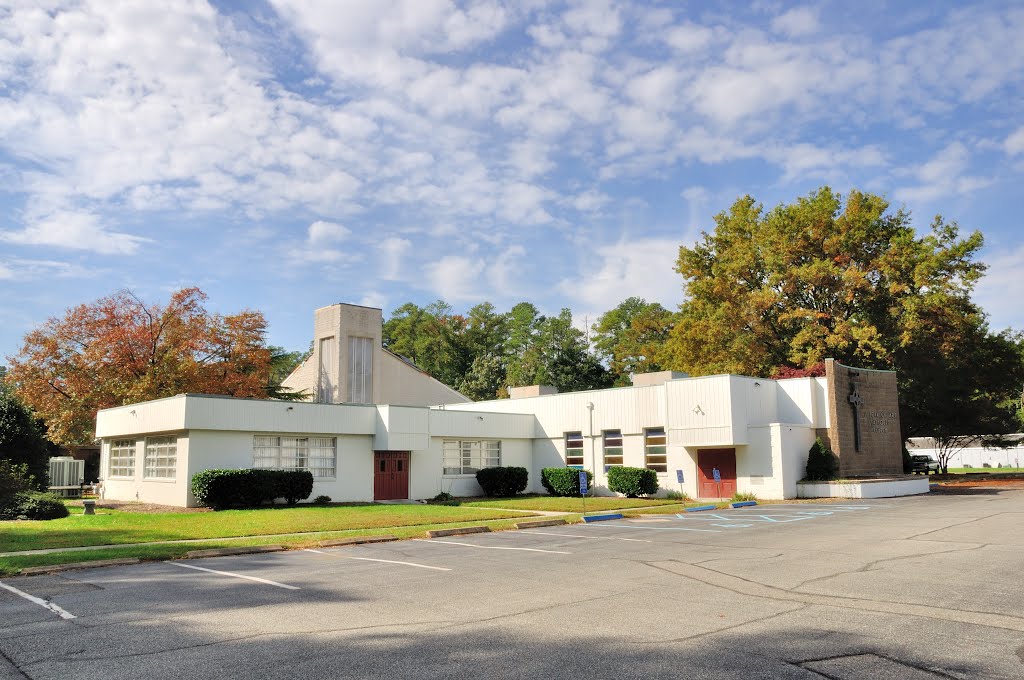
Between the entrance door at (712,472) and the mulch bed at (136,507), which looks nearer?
the mulch bed at (136,507)

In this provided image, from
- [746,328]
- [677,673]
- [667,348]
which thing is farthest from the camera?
[667,348]

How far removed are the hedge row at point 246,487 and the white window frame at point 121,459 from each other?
6.97 m

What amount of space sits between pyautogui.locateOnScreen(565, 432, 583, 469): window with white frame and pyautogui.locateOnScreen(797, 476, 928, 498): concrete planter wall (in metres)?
9.60

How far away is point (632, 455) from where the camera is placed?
33938 mm

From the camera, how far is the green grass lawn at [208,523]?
17.2 metres

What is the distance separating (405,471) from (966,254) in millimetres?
31365

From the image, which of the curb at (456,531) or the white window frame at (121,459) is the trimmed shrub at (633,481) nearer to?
the curb at (456,531)

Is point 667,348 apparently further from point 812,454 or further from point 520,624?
point 520,624

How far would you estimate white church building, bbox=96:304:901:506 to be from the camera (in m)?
27.8


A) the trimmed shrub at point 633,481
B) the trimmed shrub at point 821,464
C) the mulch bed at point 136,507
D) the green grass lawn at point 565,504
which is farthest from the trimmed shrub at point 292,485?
the trimmed shrub at point 821,464

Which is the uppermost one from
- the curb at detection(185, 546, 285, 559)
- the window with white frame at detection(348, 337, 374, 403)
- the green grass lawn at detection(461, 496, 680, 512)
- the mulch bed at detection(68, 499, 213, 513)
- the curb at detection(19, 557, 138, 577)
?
the window with white frame at detection(348, 337, 374, 403)

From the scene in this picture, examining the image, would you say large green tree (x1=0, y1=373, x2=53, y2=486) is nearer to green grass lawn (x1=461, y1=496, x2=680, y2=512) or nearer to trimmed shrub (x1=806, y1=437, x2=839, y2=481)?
green grass lawn (x1=461, y1=496, x2=680, y2=512)

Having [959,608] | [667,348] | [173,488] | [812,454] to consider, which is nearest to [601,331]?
[667,348]

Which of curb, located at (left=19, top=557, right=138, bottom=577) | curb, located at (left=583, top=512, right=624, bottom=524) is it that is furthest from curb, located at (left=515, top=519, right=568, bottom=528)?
curb, located at (left=19, top=557, right=138, bottom=577)
